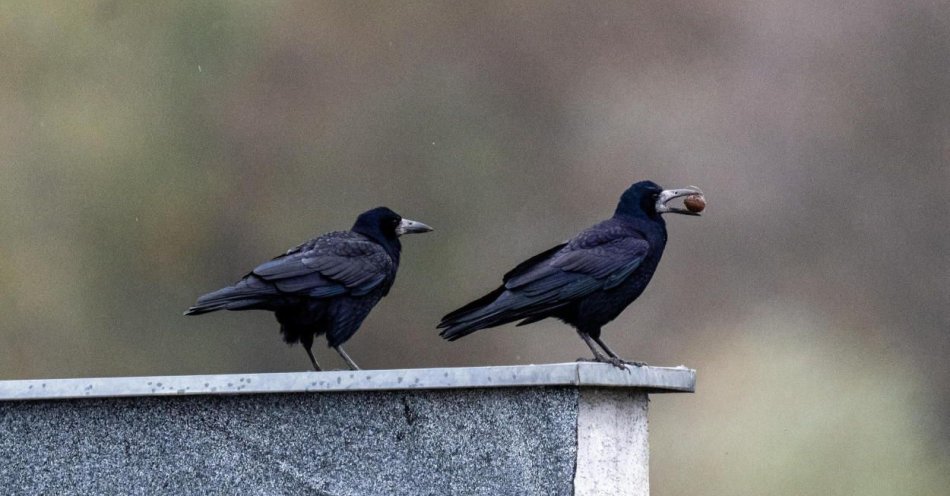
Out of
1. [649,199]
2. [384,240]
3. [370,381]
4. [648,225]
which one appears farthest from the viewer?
[384,240]

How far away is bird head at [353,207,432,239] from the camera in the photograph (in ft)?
20.2

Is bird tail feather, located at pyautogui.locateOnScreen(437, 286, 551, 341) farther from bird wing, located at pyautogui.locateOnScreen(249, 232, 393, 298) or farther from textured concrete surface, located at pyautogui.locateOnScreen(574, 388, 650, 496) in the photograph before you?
textured concrete surface, located at pyautogui.locateOnScreen(574, 388, 650, 496)

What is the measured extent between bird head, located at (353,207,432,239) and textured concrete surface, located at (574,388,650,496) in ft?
7.33

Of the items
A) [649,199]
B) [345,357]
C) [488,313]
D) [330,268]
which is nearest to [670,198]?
[649,199]

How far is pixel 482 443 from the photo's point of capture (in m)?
3.84

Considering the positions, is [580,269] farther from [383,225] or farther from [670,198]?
[383,225]

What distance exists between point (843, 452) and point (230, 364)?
22.2ft

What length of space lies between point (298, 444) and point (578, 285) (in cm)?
166

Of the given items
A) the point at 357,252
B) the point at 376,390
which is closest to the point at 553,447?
the point at 376,390

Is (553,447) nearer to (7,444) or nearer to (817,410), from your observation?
(7,444)

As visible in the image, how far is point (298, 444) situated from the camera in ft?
13.1

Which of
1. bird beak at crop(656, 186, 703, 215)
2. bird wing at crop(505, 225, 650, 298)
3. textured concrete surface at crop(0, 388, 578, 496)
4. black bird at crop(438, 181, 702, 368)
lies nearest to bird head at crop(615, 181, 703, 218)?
bird beak at crop(656, 186, 703, 215)

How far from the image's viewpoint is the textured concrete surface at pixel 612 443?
3775mm

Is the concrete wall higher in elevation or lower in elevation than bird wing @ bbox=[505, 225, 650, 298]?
lower
